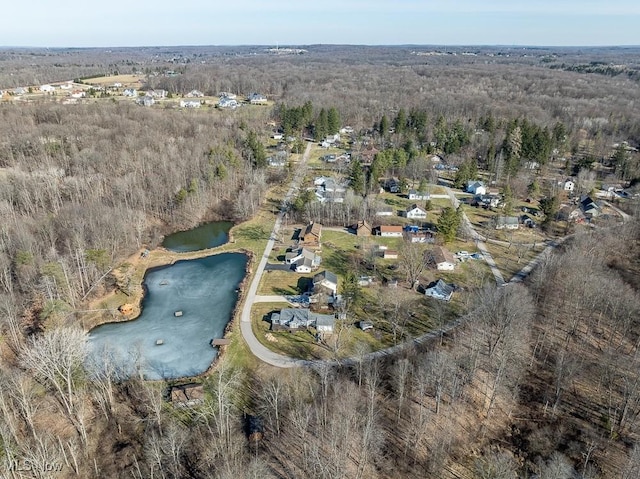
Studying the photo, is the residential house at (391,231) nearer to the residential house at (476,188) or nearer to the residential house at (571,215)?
the residential house at (476,188)

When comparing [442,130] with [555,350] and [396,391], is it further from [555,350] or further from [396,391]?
[396,391]

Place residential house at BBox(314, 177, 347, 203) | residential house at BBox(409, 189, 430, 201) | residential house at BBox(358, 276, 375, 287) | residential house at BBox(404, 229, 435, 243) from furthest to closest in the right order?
residential house at BBox(409, 189, 430, 201) → residential house at BBox(314, 177, 347, 203) → residential house at BBox(404, 229, 435, 243) → residential house at BBox(358, 276, 375, 287)

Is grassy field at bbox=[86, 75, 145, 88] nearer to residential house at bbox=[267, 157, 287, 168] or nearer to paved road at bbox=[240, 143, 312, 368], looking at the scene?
residential house at bbox=[267, 157, 287, 168]

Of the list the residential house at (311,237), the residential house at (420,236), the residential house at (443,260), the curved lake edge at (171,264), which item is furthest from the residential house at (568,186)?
the curved lake edge at (171,264)

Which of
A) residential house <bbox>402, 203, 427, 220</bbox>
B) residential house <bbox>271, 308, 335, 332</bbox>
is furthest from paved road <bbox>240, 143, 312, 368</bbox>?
residential house <bbox>402, 203, 427, 220</bbox>

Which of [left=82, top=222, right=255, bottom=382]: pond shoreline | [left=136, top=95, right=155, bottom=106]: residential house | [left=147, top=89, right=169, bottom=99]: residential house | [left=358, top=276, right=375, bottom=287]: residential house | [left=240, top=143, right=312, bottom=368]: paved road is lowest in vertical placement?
[left=82, top=222, right=255, bottom=382]: pond shoreline

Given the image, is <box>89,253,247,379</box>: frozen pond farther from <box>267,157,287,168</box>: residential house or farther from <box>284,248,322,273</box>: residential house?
<box>267,157,287,168</box>: residential house

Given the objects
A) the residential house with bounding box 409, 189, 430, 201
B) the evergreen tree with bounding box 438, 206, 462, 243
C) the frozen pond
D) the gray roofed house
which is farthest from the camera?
the residential house with bounding box 409, 189, 430, 201

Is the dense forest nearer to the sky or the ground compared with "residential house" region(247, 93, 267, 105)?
nearer to the ground

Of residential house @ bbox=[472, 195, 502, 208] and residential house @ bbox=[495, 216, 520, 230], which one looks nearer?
residential house @ bbox=[495, 216, 520, 230]
